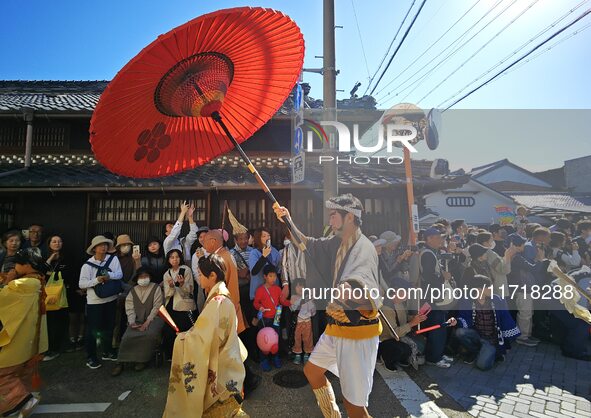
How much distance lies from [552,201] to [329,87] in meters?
Result: 34.2

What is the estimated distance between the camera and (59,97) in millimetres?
10672

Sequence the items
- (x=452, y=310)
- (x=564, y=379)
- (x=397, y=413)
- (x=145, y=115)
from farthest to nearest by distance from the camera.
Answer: (x=452, y=310)
(x=564, y=379)
(x=397, y=413)
(x=145, y=115)

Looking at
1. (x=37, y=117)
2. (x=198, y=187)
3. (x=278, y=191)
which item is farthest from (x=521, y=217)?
(x=37, y=117)

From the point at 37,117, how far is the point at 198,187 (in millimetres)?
5002

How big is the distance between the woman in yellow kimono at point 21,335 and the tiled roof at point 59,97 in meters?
5.32

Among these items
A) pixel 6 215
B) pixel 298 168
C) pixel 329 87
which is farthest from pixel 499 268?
pixel 6 215

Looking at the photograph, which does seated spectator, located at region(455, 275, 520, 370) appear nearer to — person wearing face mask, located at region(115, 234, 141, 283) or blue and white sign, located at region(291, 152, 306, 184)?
blue and white sign, located at region(291, 152, 306, 184)

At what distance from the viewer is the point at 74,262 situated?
7219mm

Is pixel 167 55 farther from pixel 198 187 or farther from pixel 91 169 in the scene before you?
pixel 91 169

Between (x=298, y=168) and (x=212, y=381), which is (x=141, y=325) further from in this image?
(x=298, y=168)

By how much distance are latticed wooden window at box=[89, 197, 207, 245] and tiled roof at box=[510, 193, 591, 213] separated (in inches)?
1149

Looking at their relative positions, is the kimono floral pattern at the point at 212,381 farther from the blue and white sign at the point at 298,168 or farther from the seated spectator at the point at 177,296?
the blue and white sign at the point at 298,168

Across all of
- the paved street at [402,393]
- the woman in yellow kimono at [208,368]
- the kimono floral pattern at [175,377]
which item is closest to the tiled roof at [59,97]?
the paved street at [402,393]

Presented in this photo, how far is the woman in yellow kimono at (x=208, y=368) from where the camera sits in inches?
104
